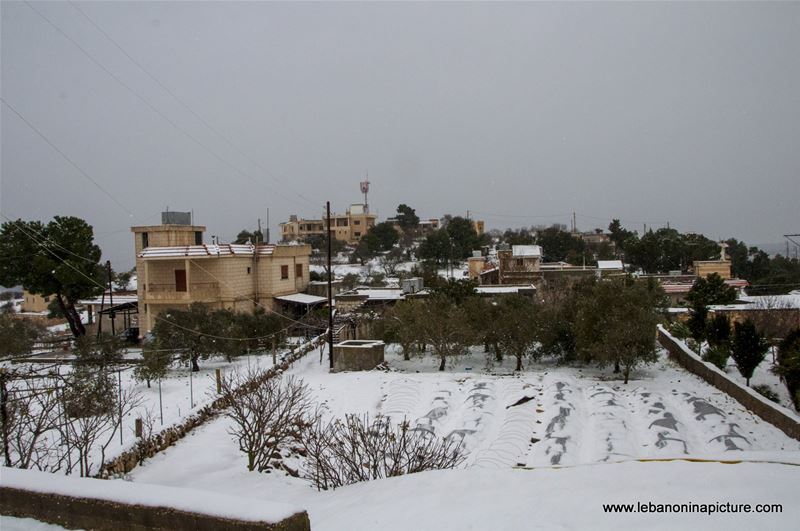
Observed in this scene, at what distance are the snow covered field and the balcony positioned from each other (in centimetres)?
953

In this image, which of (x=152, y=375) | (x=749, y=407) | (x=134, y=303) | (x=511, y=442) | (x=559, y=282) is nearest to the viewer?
(x=511, y=442)

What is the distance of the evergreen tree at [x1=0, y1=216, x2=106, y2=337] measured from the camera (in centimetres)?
2975

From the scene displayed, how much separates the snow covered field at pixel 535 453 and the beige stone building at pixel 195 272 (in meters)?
9.77

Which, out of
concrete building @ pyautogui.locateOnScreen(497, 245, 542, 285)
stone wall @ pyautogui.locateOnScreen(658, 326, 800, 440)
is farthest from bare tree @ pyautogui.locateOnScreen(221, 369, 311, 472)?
concrete building @ pyautogui.locateOnScreen(497, 245, 542, 285)

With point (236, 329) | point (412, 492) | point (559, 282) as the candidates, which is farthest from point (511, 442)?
point (559, 282)

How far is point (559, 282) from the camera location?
39.1 meters

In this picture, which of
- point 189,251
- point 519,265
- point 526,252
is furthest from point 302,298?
point 526,252

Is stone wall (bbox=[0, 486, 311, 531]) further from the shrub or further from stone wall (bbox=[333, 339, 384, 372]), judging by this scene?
the shrub

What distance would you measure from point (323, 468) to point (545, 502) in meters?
4.23

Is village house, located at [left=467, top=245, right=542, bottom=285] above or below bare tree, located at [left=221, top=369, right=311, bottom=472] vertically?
above

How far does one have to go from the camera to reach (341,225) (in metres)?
84.9

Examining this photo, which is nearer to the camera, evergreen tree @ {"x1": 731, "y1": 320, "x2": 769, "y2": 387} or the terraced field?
the terraced field

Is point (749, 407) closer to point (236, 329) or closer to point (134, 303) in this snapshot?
point (236, 329)

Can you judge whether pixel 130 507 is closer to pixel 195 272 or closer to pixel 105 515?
pixel 105 515
